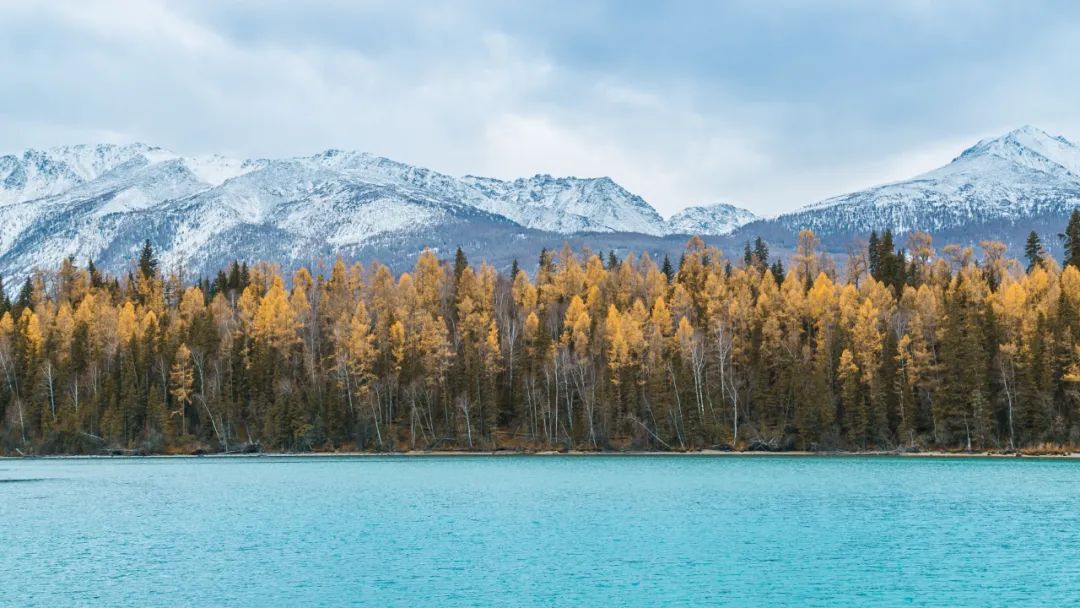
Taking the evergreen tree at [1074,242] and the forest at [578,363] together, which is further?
the evergreen tree at [1074,242]

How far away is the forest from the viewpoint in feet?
341

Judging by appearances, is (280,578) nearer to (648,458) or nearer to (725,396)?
(648,458)

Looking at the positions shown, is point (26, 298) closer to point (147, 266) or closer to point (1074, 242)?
point (147, 266)

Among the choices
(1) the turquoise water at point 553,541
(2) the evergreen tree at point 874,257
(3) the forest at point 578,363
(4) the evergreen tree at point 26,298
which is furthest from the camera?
(4) the evergreen tree at point 26,298

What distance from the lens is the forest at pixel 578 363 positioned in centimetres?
10394

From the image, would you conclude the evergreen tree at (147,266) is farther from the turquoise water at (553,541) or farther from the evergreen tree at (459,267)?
the turquoise water at (553,541)

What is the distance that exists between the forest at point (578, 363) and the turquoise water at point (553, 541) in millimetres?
26077

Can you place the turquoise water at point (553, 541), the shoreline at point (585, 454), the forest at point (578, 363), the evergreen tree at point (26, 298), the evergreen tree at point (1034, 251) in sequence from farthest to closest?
the evergreen tree at point (26, 298) < the evergreen tree at point (1034, 251) < the forest at point (578, 363) < the shoreline at point (585, 454) < the turquoise water at point (553, 541)

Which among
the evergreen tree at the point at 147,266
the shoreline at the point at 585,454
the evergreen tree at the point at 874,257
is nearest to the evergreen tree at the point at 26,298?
the evergreen tree at the point at 147,266

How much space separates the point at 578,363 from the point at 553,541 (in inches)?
2893

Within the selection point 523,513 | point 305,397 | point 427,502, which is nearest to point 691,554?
point 523,513

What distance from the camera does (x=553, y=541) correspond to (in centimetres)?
4416

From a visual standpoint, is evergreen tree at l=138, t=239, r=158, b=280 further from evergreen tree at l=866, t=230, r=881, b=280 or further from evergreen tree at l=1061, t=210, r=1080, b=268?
evergreen tree at l=1061, t=210, r=1080, b=268

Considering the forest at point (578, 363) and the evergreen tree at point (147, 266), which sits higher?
the evergreen tree at point (147, 266)
